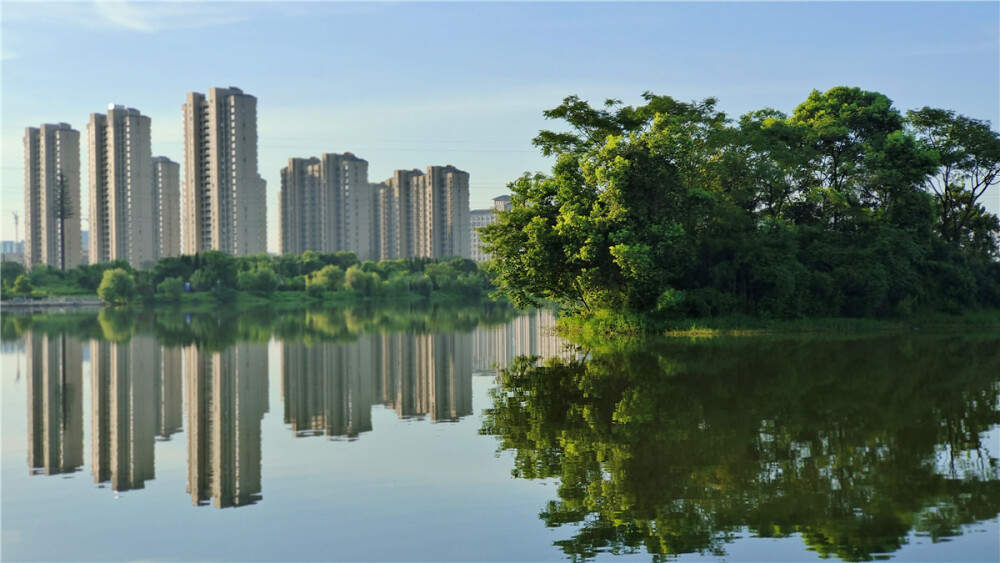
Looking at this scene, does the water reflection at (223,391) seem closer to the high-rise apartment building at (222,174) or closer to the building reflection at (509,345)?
the building reflection at (509,345)

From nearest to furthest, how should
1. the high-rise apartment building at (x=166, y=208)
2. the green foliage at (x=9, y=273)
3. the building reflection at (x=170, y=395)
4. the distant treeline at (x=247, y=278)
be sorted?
the building reflection at (x=170, y=395) < the distant treeline at (x=247, y=278) < the green foliage at (x=9, y=273) < the high-rise apartment building at (x=166, y=208)

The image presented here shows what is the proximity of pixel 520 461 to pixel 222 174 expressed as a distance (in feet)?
343

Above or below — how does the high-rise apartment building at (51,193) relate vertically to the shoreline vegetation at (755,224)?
above

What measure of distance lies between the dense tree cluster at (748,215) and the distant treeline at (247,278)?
6218 centimetres

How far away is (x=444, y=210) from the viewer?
142 meters

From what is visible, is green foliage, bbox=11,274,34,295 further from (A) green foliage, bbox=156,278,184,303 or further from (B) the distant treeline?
(A) green foliage, bbox=156,278,184,303

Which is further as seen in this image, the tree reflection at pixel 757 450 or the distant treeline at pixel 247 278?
the distant treeline at pixel 247 278

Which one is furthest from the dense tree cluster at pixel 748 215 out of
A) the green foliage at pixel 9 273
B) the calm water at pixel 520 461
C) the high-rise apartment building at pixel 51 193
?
the high-rise apartment building at pixel 51 193

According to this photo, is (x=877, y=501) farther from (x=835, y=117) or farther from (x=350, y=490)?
(x=835, y=117)

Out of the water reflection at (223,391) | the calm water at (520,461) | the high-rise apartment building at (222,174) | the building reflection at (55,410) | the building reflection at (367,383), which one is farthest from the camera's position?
the high-rise apartment building at (222,174)

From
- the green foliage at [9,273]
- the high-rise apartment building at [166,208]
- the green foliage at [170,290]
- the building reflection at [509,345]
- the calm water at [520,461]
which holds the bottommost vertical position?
the calm water at [520,461]

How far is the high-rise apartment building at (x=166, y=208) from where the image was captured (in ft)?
400

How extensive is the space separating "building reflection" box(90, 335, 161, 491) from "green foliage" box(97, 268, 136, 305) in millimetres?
60808

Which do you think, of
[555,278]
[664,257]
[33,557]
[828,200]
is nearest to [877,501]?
[33,557]
